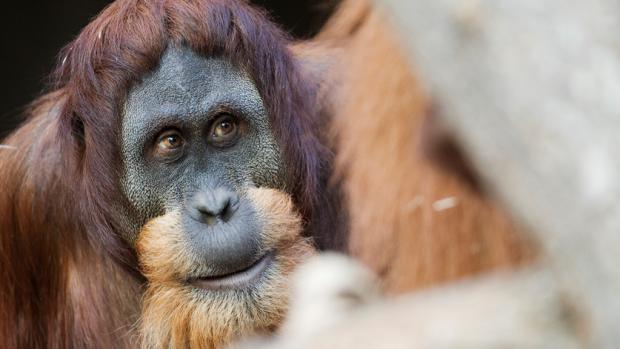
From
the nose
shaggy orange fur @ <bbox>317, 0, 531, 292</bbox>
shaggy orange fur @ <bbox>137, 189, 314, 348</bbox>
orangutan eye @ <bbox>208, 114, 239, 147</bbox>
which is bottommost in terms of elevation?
shaggy orange fur @ <bbox>137, 189, 314, 348</bbox>

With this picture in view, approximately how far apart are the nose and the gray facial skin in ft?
0.10

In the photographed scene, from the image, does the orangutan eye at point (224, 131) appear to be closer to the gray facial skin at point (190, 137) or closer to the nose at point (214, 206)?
the gray facial skin at point (190, 137)

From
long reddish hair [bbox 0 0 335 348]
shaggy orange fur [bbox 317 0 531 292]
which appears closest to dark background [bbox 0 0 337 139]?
long reddish hair [bbox 0 0 335 348]

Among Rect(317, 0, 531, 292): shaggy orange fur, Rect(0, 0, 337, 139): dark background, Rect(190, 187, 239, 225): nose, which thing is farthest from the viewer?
Rect(0, 0, 337, 139): dark background

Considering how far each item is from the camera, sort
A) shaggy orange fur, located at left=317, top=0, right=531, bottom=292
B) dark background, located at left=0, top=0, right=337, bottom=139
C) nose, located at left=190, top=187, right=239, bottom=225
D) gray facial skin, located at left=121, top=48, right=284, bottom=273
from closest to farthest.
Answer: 1. shaggy orange fur, located at left=317, top=0, right=531, bottom=292
2. nose, located at left=190, top=187, right=239, bottom=225
3. gray facial skin, located at left=121, top=48, right=284, bottom=273
4. dark background, located at left=0, top=0, right=337, bottom=139

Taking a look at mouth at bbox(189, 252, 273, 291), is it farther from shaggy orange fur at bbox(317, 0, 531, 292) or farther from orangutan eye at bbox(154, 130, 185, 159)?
shaggy orange fur at bbox(317, 0, 531, 292)

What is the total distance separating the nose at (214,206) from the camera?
2.53 metres

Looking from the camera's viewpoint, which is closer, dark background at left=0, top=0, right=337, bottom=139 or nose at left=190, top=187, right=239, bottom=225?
nose at left=190, top=187, right=239, bottom=225

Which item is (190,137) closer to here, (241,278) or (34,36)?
(241,278)

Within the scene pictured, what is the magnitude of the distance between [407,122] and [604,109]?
27.3 inches

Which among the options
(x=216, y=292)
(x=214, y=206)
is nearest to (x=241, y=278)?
(x=216, y=292)

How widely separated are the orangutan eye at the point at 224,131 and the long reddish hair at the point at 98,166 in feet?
0.39

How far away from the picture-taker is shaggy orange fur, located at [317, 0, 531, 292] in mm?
1555

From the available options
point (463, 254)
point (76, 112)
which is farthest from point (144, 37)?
point (463, 254)
